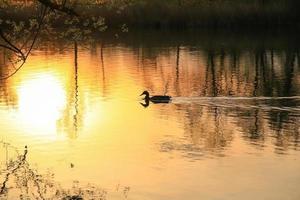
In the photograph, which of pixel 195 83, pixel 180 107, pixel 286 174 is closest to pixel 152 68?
pixel 195 83

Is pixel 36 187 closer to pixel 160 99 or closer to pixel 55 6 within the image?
pixel 55 6

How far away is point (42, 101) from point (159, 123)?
7.94 metres

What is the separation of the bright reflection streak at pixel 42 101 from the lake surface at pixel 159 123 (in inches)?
2.1

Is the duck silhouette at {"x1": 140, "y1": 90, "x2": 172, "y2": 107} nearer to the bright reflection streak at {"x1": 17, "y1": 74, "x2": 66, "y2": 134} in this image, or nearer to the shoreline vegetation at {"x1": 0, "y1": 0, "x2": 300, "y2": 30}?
the bright reflection streak at {"x1": 17, "y1": 74, "x2": 66, "y2": 134}

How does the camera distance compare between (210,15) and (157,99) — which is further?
(210,15)

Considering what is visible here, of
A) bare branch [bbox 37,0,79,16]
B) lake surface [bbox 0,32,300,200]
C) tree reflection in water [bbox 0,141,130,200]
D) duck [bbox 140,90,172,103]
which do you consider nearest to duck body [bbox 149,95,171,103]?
duck [bbox 140,90,172,103]

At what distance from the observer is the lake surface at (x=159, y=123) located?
16812mm

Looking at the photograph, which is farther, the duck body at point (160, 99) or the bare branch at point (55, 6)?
the duck body at point (160, 99)

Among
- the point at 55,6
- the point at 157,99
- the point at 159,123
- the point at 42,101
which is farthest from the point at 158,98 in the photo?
the point at 55,6

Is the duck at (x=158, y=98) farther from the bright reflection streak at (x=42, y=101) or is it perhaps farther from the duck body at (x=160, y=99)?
the bright reflection streak at (x=42, y=101)

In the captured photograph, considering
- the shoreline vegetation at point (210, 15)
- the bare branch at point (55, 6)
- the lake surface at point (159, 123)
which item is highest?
the shoreline vegetation at point (210, 15)

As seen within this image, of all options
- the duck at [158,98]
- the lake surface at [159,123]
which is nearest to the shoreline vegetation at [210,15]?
the lake surface at [159,123]

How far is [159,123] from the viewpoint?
24.2 metres

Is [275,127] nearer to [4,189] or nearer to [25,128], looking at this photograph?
[25,128]
